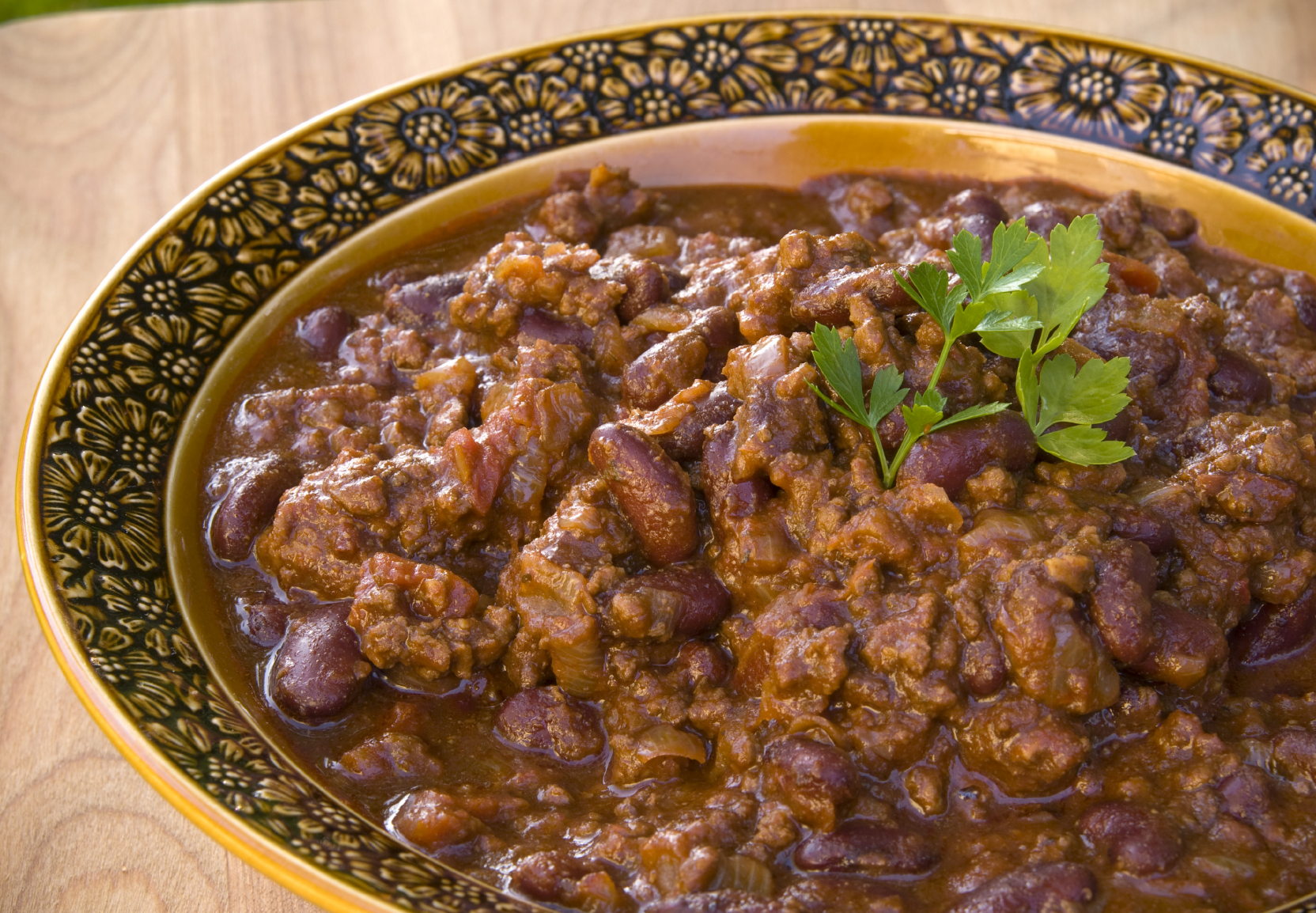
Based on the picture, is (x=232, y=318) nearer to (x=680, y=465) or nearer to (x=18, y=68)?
(x=680, y=465)

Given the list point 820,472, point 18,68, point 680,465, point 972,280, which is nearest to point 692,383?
point 680,465

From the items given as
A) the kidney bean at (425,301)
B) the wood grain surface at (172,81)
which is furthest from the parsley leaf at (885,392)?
the wood grain surface at (172,81)

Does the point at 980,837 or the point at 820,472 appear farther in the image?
the point at 820,472

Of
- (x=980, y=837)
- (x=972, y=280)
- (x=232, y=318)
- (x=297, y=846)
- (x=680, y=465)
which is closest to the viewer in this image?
(x=297, y=846)

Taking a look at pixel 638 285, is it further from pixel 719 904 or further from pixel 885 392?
pixel 719 904

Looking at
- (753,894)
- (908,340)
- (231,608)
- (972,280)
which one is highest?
(972,280)

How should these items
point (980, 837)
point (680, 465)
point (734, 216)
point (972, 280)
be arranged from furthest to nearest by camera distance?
Answer: point (734, 216)
point (680, 465)
point (972, 280)
point (980, 837)
